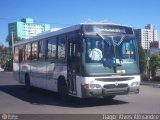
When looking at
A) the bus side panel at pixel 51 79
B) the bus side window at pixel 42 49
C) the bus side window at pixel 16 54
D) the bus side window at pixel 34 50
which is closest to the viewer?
the bus side panel at pixel 51 79

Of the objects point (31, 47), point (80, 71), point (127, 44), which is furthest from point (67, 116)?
point (31, 47)

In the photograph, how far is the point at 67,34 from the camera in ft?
47.2

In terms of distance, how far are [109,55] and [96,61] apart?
590 mm

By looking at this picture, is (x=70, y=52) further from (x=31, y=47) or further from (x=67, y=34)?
(x=31, y=47)

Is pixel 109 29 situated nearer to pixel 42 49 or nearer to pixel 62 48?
pixel 62 48

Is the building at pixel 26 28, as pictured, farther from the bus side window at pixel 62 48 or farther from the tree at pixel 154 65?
the bus side window at pixel 62 48

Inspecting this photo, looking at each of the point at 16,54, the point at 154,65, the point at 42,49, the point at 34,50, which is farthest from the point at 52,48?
the point at 154,65

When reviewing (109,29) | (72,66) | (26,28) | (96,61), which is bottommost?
(72,66)

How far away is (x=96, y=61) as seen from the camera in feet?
42.3

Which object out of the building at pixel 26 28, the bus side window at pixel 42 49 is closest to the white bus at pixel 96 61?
the bus side window at pixel 42 49

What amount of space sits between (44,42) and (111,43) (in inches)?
192

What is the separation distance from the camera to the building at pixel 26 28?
2484 inches

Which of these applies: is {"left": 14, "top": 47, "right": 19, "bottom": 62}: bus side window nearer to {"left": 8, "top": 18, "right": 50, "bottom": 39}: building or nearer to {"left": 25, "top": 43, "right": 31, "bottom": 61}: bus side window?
{"left": 25, "top": 43, "right": 31, "bottom": 61}: bus side window

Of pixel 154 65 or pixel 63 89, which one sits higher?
pixel 154 65
